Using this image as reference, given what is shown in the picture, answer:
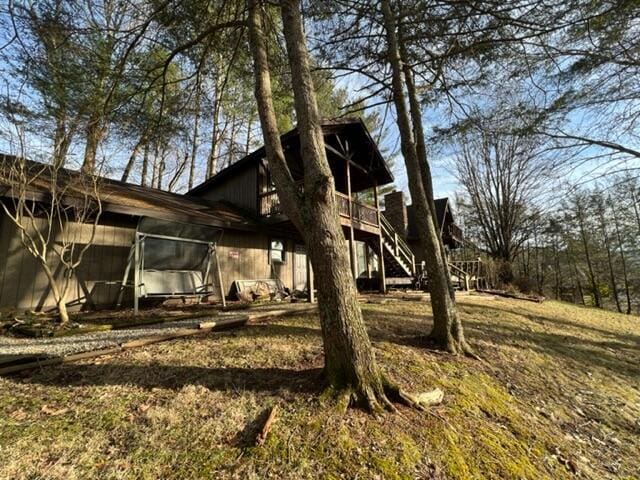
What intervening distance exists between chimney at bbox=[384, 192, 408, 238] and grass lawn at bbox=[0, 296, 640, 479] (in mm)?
13836

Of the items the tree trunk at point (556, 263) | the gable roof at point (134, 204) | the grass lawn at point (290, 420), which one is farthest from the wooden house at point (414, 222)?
the grass lawn at point (290, 420)

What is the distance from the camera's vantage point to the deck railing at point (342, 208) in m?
9.75

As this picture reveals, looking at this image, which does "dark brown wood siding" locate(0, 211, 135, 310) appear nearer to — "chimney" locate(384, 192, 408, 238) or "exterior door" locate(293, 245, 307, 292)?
"exterior door" locate(293, 245, 307, 292)

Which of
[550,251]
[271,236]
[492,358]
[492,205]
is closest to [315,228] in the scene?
[492,358]

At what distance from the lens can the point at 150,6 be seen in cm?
458

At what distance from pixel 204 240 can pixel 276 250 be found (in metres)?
3.09

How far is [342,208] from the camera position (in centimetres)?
971

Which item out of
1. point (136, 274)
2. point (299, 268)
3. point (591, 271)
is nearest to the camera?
point (136, 274)

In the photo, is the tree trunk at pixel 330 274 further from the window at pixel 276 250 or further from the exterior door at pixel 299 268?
the exterior door at pixel 299 268

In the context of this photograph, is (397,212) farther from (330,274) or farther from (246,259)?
(330,274)

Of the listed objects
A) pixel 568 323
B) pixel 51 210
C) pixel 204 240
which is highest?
pixel 51 210

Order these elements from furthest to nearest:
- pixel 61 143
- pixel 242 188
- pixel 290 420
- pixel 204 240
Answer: pixel 242 188
pixel 204 240
pixel 61 143
pixel 290 420

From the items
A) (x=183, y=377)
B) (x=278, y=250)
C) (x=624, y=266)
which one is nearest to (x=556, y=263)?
(x=624, y=266)

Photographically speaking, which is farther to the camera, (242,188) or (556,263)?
(556,263)
